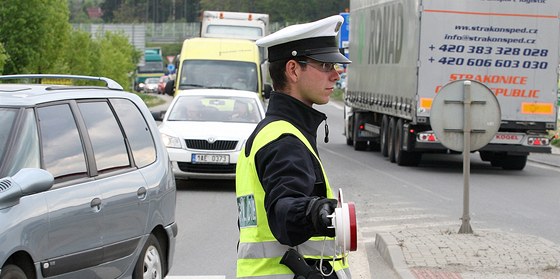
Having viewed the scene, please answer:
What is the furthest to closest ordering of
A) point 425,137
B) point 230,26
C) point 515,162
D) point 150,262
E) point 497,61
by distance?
point 230,26 → point 515,162 → point 425,137 → point 497,61 → point 150,262

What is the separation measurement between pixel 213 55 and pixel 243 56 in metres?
0.66

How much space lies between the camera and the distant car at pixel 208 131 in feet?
55.6

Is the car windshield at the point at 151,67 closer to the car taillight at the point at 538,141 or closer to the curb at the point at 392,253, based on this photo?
the car taillight at the point at 538,141

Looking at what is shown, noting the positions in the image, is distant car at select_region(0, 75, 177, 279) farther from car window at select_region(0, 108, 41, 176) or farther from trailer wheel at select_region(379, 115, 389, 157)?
trailer wheel at select_region(379, 115, 389, 157)

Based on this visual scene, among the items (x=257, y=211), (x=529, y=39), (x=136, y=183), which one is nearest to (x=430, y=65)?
(x=529, y=39)

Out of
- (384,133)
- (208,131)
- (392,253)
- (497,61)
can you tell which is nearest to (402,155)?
(384,133)

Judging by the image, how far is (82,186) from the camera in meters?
7.11

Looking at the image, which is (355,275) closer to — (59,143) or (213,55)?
(59,143)

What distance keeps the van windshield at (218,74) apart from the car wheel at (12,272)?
19115 mm

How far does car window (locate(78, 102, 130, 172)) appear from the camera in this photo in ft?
24.9

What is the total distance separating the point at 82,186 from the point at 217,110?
36.9 ft

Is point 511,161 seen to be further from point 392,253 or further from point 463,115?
point 392,253

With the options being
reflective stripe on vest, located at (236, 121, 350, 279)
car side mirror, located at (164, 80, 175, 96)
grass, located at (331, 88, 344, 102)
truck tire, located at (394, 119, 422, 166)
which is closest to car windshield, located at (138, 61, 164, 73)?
grass, located at (331, 88, 344, 102)

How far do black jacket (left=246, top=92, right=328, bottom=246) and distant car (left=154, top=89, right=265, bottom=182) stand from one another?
12.8 metres
